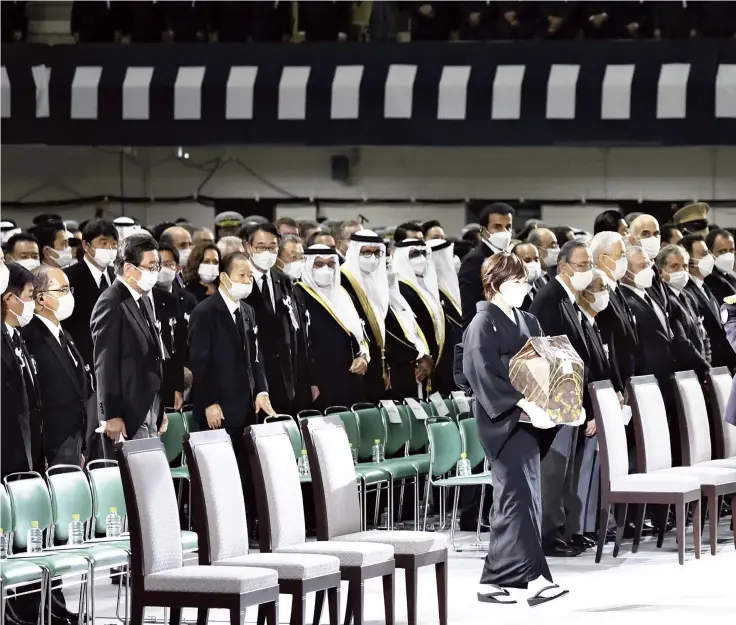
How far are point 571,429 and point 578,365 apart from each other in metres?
2.03

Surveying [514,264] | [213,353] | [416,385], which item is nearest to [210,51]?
[416,385]

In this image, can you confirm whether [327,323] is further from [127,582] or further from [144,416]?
[127,582]

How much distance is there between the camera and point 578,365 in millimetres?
7539

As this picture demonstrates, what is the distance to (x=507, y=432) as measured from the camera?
7.70 metres

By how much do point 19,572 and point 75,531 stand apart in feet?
2.18

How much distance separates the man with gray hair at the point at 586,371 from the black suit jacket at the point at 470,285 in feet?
3.61

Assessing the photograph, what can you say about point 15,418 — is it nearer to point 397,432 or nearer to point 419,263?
point 397,432

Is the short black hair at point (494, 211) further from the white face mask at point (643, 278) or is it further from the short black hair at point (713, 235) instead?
the short black hair at point (713, 235)

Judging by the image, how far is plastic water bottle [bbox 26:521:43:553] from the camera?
21.3 feet

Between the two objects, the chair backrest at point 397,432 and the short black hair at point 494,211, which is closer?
the chair backrest at point 397,432

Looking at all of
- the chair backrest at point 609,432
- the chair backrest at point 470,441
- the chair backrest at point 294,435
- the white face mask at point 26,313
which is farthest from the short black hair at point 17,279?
the chair backrest at point 609,432

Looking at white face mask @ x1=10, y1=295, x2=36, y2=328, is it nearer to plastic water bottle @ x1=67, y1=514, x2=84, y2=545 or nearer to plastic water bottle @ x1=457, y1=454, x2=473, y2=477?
plastic water bottle @ x1=67, y1=514, x2=84, y2=545

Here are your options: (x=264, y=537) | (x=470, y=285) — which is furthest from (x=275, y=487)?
(x=470, y=285)

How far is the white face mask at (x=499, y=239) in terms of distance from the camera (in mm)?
11172
